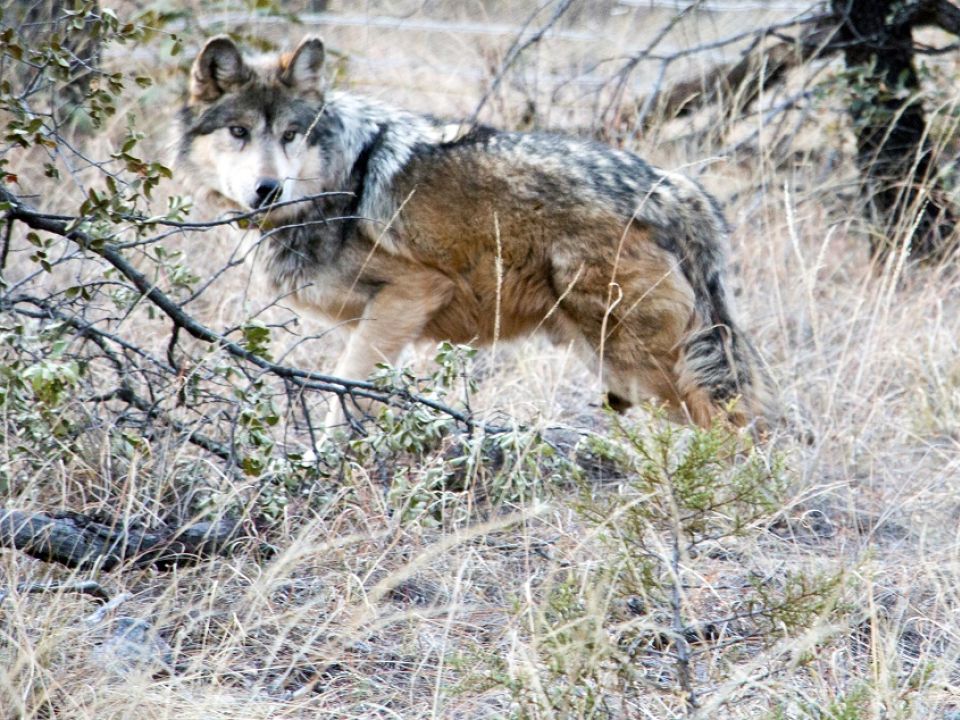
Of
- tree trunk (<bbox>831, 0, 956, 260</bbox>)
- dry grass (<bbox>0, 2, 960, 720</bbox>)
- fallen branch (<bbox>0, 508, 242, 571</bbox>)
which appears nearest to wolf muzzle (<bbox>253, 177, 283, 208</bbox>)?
dry grass (<bbox>0, 2, 960, 720</bbox>)

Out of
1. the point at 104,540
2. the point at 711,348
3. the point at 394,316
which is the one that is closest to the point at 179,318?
the point at 104,540

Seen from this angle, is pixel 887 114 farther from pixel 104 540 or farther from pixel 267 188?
pixel 104 540

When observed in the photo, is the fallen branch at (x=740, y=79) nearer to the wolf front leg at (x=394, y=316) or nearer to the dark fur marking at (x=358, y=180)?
the dark fur marking at (x=358, y=180)

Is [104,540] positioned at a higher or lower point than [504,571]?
higher

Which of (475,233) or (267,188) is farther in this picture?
(475,233)

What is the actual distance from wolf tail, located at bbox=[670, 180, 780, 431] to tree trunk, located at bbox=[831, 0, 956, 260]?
2050 millimetres

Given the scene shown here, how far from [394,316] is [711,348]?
1.36 metres

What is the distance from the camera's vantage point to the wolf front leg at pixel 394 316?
4.74 m

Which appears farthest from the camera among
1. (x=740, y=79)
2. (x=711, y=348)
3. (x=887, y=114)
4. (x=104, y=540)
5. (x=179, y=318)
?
(x=740, y=79)

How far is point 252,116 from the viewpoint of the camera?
184 inches

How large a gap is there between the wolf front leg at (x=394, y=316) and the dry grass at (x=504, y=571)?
17.1 inches

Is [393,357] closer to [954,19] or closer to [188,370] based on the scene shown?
[188,370]

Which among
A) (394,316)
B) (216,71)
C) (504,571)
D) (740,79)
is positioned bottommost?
(504,571)

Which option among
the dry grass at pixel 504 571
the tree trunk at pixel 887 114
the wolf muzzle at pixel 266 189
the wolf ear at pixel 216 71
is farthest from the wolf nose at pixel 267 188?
the tree trunk at pixel 887 114
